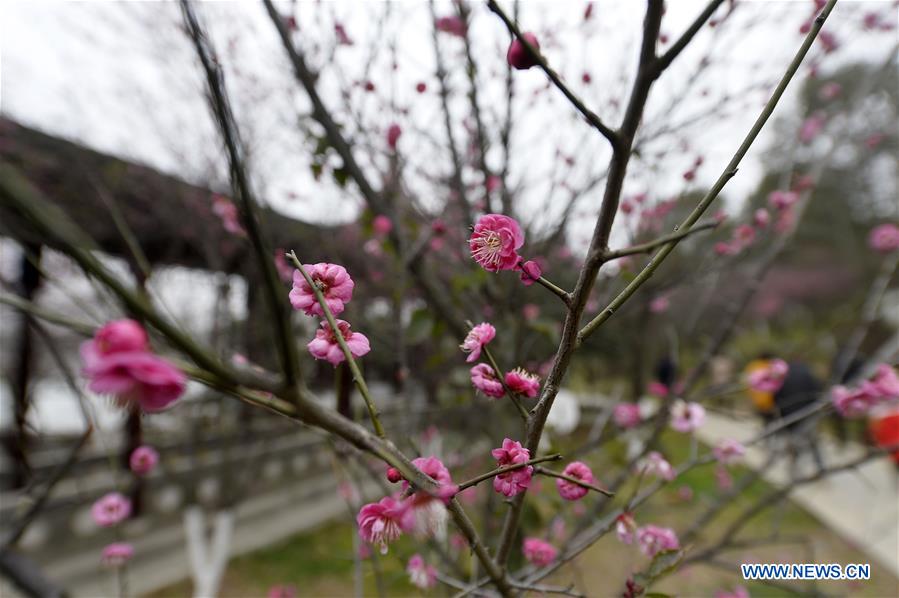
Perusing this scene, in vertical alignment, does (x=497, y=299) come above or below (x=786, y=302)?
below

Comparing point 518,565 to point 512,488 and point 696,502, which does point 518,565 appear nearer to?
point 512,488

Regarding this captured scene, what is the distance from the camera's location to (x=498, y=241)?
2.09ft

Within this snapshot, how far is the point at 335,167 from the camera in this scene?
153cm

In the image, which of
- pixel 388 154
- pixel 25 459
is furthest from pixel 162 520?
pixel 388 154

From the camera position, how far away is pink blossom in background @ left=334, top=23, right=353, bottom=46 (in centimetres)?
173

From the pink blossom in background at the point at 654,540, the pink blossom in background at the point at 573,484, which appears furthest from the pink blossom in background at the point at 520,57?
the pink blossom in background at the point at 654,540

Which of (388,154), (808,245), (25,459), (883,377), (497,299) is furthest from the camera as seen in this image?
(808,245)

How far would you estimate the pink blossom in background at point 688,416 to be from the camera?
152cm

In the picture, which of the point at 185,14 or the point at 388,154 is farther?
the point at 388,154

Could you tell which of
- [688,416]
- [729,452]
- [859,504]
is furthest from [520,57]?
[859,504]

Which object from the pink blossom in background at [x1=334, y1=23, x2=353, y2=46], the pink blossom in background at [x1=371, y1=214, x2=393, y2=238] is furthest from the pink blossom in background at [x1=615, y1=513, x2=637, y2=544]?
the pink blossom in background at [x1=334, y1=23, x2=353, y2=46]

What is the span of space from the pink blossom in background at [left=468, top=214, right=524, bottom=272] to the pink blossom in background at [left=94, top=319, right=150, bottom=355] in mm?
→ 390

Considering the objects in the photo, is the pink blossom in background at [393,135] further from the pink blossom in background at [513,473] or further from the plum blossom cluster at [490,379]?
the pink blossom in background at [513,473]

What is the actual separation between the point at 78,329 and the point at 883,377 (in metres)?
2.13
